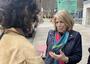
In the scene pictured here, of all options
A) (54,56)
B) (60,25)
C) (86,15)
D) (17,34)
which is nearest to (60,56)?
(54,56)

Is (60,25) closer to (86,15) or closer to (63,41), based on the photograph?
(63,41)

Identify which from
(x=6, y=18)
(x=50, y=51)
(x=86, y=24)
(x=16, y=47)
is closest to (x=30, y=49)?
(x=16, y=47)

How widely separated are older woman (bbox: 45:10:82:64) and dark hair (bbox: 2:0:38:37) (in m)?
1.47

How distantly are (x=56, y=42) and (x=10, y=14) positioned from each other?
1.63 metres

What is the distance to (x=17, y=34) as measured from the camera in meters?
1.88

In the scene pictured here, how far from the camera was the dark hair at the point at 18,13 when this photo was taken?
1863mm

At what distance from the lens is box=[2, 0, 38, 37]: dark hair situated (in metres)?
1.86

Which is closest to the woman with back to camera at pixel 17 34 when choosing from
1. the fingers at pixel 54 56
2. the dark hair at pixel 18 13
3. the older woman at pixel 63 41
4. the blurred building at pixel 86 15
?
the dark hair at pixel 18 13

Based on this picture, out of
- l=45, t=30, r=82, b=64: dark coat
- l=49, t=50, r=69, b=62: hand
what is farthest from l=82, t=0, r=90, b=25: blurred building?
l=49, t=50, r=69, b=62: hand

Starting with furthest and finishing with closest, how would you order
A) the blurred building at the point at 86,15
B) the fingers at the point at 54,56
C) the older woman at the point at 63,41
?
the blurred building at the point at 86,15
the older woman at the point at 63,41
the fingers at the point at 54,56

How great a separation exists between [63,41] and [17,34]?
1613 mm

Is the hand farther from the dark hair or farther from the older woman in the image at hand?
the dark hair

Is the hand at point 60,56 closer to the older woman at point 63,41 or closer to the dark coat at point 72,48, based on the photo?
the older woman at point 63,41

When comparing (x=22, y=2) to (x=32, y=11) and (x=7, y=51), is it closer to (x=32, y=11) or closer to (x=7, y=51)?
(x=32, y=11)
